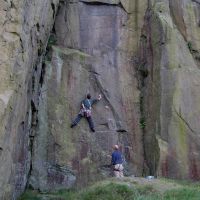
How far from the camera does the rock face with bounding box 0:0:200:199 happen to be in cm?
2084

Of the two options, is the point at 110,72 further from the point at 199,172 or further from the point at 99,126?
the point at 199,172

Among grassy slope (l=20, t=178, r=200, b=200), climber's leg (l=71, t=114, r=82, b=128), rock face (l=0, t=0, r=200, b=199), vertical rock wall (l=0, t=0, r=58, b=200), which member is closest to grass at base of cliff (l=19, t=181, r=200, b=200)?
grassy slope (l=20, t=178, r=200, b=200)

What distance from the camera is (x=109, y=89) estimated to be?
75.6 ft

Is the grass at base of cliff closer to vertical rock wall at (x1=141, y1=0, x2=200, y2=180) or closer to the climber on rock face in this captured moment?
vertical rock wall at (x1=141, y1=0, x2=200, y2=180)

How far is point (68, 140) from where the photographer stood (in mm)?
21656

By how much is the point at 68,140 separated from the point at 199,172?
19.0 feet

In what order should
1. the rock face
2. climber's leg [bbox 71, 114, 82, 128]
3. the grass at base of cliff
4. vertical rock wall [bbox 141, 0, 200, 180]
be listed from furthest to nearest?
climber's leg [bbox 71, 114, 82, 128] < vertical rock wall [bbox 141, 0, 200, 180] < the rock face < the grass at base of cliff

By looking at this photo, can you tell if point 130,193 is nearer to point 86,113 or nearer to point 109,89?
point 86,113

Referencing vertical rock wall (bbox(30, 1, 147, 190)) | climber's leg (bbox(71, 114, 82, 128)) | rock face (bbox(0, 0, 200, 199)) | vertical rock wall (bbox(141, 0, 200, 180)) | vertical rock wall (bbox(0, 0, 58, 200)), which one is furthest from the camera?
climber's leg (bbox(71, 114, 82, 128))

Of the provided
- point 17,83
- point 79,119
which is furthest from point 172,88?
point 17,83

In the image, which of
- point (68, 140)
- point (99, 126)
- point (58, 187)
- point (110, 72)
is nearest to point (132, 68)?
point (110, 72)

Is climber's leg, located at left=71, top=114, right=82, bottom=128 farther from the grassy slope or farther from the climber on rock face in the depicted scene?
the grassy slope

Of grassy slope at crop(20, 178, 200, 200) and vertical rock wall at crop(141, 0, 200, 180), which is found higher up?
vertical rock wall at crop(141, 0, 200, 180)

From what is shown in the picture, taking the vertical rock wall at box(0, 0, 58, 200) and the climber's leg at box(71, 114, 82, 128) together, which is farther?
the climber's leg at box(71, 114, 82, 128)
